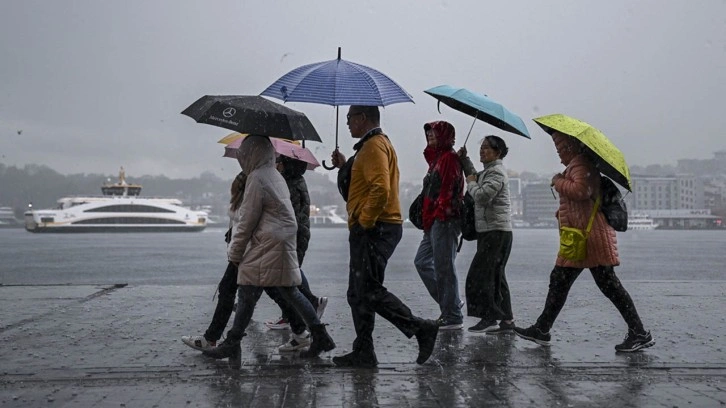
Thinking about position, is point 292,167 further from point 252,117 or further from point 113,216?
point 113,216

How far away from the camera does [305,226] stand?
664 cm

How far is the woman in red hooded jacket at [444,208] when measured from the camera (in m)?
6.36

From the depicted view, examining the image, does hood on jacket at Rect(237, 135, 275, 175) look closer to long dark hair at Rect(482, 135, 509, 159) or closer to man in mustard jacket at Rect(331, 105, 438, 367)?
man in mustard jacket at Rect(331, 105, 438, 367)

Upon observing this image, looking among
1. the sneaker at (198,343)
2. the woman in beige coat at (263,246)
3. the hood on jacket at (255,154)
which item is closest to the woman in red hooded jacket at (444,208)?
the woman in beige coat at (263,246)

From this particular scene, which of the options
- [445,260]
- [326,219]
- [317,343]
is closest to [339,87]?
[317,343]

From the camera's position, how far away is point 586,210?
566 centimetres

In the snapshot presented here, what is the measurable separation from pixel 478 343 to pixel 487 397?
1781 millimetres

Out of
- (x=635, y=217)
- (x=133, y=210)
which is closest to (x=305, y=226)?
(x=133, y=210)

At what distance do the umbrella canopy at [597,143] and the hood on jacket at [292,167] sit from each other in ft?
5.87

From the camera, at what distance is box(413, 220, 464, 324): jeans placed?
6430 mm

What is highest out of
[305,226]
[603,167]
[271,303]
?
[603,167]

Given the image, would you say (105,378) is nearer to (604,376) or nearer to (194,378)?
(194,378)

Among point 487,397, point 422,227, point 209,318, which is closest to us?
point 487,397

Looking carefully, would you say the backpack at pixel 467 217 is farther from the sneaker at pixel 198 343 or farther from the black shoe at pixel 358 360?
the sneaker at pixel 198 343
